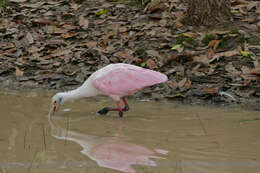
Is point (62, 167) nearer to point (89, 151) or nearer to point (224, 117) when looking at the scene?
point (89, 151)

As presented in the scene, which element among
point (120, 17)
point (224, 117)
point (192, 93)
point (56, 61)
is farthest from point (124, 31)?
point (224, 117)

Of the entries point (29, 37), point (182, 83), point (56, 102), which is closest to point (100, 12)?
point (29, 37)

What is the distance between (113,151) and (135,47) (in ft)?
16.3

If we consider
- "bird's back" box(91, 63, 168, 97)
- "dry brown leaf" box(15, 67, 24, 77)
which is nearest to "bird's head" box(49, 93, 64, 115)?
"bird's back" box(91, 63, 168, 97)

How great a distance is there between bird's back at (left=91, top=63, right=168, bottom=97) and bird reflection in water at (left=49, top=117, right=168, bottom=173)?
1519 mm

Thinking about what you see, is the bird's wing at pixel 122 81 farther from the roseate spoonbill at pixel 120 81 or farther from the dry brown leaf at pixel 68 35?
the dry brown leaf at pixel 68 35

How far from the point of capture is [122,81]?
6.92 m

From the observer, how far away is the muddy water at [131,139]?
4.01 meters

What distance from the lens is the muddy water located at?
4012 millimetres

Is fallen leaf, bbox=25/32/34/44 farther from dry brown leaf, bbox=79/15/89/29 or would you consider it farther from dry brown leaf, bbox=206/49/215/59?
dry brown leaf, bbox=206/49/215/59

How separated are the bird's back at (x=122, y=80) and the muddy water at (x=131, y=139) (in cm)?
38

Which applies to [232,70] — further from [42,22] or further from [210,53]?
[42,22]

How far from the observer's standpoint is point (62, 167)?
3.94 meters

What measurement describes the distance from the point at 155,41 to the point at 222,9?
1.49 m
